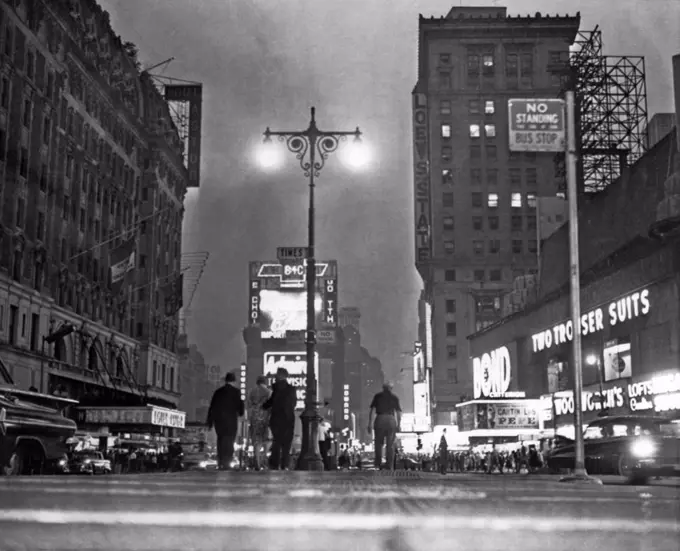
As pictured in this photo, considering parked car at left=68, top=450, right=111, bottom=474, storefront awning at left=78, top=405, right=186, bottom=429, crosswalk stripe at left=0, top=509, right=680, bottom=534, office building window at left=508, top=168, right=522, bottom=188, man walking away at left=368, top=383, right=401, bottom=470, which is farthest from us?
office building window at left=508, top=168, right=522, bottom=188

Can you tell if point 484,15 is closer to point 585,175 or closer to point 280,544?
point 585,175

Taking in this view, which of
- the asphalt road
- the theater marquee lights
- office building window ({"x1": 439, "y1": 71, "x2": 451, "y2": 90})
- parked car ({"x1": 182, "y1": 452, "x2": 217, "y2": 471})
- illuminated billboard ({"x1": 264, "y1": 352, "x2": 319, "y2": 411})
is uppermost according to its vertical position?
office building window ({"x1": 439, "y1": 71, "x2": 451, "y2": 90})

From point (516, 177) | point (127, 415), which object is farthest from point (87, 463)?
point (516, 177)

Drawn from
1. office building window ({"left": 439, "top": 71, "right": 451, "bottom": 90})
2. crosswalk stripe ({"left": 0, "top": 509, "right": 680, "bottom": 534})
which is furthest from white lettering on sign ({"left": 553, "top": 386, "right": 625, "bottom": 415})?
office building window ({"left": 439, "top": 71, "right": 451, "bottom": 90})

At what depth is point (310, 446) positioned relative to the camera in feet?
80.3

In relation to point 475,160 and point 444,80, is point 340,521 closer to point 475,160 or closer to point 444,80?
point 475,160

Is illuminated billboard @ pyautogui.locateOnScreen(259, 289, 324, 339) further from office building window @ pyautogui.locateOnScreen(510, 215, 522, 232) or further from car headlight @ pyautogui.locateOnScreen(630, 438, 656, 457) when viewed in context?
car headlight @ pyautogui.locateOnScreen(630, 438, 656, 457)

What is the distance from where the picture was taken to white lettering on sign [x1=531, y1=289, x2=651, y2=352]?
42028 mm

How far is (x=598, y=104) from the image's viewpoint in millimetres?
67062

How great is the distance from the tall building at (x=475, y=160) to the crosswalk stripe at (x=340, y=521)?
356ft

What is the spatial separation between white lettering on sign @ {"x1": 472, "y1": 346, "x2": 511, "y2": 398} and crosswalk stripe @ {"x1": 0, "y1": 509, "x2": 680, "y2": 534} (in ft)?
203

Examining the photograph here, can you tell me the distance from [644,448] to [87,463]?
83.3 feet

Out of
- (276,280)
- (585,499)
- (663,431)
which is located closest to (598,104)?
(276,280)

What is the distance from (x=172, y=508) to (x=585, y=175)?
72.4m
